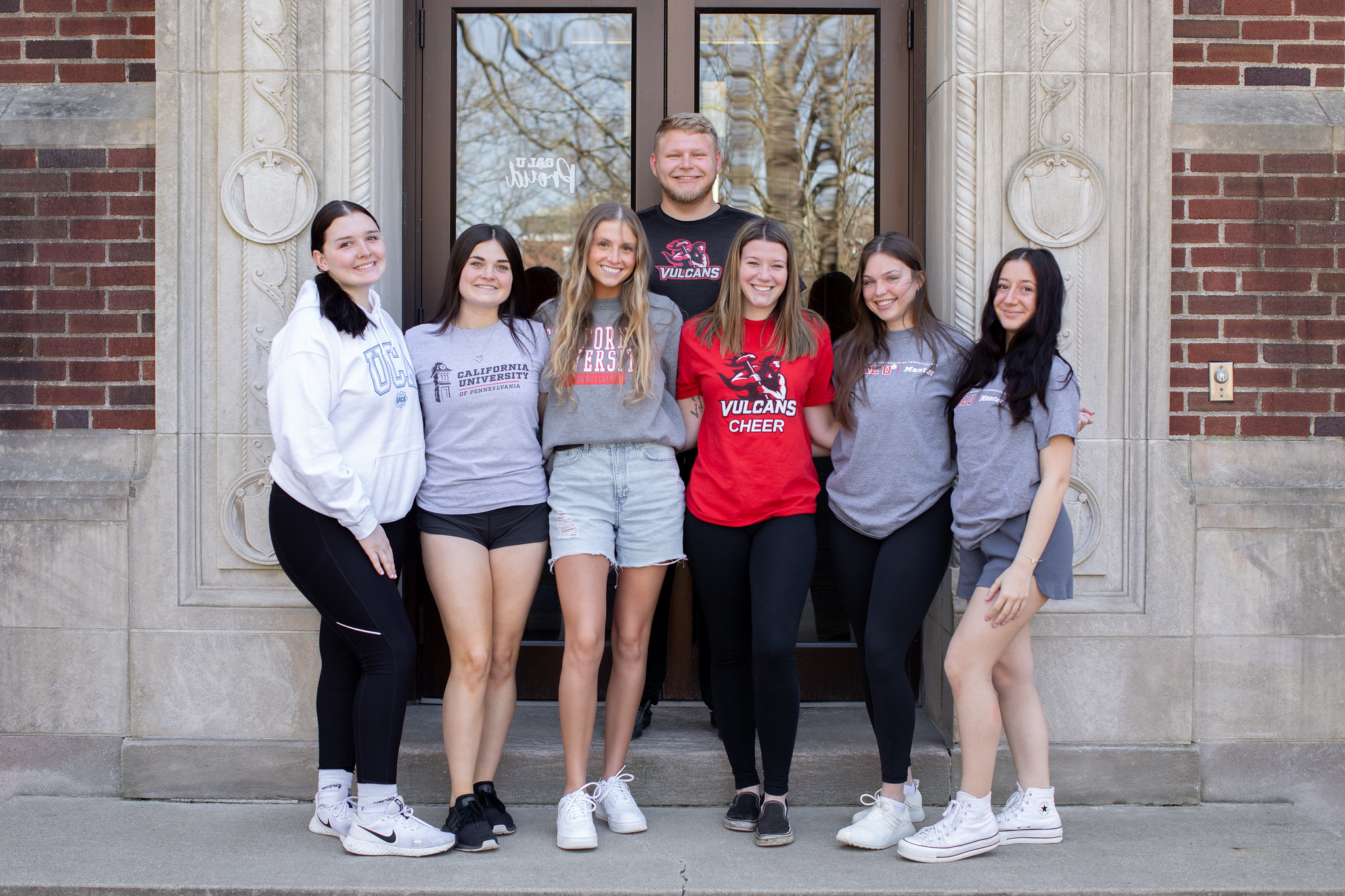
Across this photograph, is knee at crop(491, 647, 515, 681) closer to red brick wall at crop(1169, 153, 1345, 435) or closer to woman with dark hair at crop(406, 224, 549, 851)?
woman with dark hair at crop(406, 224, 549, 851)

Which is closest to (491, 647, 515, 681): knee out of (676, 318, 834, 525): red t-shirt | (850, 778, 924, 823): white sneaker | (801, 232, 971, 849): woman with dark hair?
(676, 318, 834, 525): red t-shirt

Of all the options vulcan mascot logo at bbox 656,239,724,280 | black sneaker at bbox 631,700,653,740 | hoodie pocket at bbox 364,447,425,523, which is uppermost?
vulcan mascot logo at bbox 656,239,724,280

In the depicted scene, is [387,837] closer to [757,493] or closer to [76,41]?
[757,493]

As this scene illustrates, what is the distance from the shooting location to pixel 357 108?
392 cm

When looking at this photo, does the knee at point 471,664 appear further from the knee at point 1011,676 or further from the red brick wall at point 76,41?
the red brick wall at point 76,41

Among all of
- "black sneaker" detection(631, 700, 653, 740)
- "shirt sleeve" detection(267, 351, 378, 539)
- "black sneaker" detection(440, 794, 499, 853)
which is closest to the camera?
"shirt sleeve" detection(267, 351, 378, 539)

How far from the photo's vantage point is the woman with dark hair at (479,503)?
3275mm

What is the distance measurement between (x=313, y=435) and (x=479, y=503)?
21.7 inches

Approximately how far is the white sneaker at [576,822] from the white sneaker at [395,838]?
34 centimetres

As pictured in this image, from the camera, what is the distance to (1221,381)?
3.98 metres

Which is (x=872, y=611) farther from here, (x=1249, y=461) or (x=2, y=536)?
(x=2, y=536)

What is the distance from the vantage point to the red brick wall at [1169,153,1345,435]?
3975mm

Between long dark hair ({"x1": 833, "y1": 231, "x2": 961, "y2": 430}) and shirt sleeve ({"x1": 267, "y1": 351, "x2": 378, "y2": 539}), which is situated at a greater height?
long dark hair ({"x1": 833, "y1": 231, "x2": 961, "y2": 430})

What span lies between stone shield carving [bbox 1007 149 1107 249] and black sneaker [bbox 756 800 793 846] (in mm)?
2251
